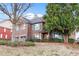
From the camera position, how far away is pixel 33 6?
10336mm

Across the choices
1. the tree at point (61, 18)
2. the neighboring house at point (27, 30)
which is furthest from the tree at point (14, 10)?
the tree at point (61, 18)

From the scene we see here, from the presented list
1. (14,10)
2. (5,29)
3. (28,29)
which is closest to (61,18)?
(28,29)

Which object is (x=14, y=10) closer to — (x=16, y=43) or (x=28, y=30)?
(x=28, y=30)

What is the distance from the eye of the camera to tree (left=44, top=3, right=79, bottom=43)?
33.9ft

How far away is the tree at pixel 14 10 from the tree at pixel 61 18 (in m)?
0.30

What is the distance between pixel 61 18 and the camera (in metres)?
10.4

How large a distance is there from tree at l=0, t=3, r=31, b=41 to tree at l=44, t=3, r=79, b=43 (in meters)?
0.30

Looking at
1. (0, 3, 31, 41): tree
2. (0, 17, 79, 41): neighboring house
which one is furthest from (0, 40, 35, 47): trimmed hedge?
(0, 3, 31, 41): tree

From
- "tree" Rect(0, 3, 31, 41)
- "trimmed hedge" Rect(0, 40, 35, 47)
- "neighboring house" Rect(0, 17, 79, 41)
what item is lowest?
"trimmed hedge" Rect(0, 40, 35, 47)

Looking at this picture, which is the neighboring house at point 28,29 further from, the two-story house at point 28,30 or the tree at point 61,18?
the tree at point 61,18

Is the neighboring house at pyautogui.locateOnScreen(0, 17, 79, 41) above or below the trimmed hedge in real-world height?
above

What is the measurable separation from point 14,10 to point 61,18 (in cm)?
61

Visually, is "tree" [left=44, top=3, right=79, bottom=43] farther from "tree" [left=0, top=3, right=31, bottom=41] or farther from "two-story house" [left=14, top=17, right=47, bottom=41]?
"tree" [left=0, top=3, right=31, bottom=41]

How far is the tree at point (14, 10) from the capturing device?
1033cm
